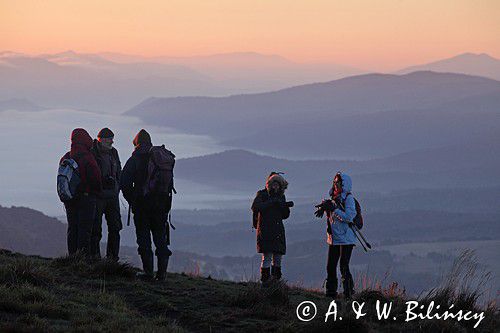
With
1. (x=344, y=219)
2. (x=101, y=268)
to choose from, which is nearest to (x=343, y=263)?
(x=344, y=219)

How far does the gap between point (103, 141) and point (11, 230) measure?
78146 mm

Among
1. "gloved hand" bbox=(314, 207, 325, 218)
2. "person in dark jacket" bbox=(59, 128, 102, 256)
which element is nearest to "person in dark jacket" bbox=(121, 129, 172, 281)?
"person in dark jacket" bbox=(59, 128, 102, 256)

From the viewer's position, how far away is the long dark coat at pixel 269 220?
12531 mm

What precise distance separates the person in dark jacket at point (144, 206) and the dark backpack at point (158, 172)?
74 millimetres

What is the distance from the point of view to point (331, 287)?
12.5m

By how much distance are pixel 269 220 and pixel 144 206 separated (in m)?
1.84

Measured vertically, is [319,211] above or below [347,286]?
above

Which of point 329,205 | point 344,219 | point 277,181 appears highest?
point 277,181

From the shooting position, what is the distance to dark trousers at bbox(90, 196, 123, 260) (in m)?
12.8

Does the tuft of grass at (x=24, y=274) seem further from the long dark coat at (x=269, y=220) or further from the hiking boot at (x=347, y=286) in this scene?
the hiking boot at (x=347, y=286)

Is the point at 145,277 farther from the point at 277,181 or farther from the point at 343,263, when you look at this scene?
the point at 343,263

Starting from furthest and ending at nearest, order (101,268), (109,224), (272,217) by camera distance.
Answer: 1. (109,224)
2. (272,217)
3. (101,268)

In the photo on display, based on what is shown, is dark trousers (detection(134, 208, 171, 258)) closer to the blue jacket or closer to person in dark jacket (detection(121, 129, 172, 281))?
person in dark jacket (detection(121, 129, 172, 281))

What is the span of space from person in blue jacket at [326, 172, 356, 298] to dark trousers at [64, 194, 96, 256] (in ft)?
10.3
